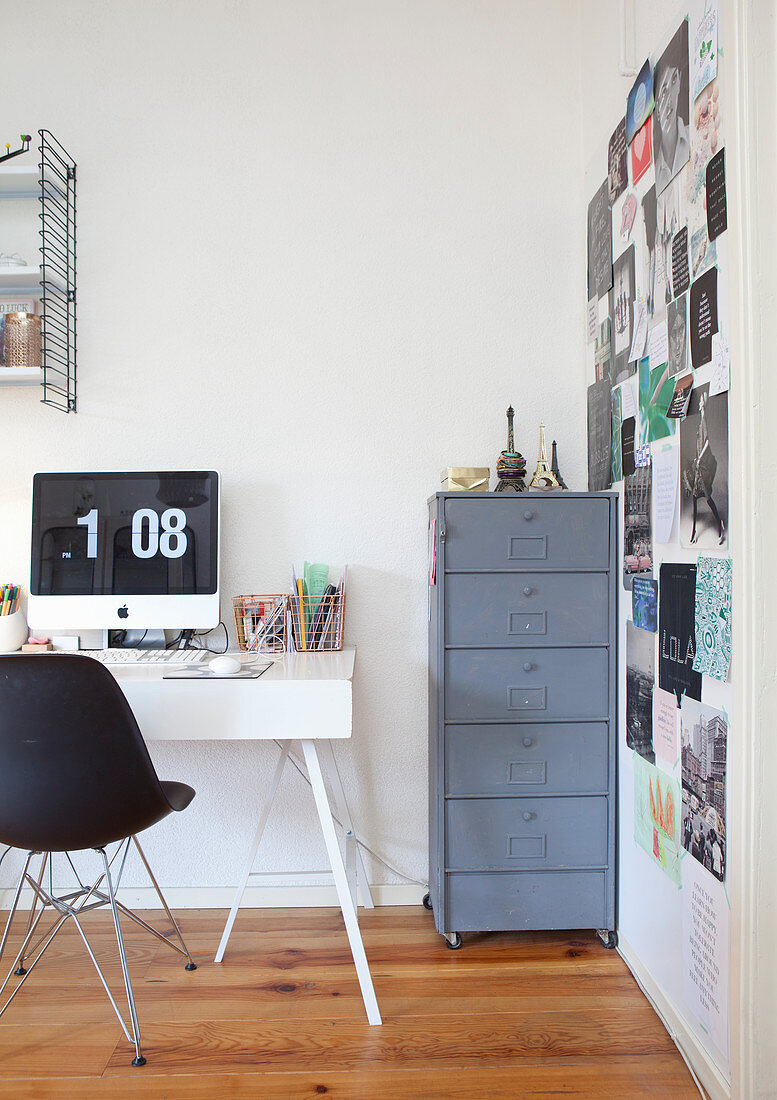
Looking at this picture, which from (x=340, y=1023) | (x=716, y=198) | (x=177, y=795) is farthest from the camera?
(x=177, y=795)

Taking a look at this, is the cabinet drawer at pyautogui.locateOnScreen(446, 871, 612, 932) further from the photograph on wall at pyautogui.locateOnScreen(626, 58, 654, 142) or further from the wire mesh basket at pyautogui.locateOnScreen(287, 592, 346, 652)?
the photograph on wall at pyautogui.locateOnScreen(626, 58, 654, 142)

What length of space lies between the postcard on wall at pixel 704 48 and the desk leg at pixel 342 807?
6.26ft

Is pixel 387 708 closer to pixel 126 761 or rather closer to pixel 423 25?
pixel 126 761

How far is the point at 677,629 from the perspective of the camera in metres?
1.66

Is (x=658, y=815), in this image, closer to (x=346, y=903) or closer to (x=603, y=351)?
(x=346, y=903)

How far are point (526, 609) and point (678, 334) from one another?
788 millimetres

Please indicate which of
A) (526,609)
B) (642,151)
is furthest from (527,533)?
(642,151)

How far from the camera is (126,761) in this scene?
1599 millimetres

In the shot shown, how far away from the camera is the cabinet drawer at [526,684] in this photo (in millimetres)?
2033

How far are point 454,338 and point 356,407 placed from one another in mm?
378

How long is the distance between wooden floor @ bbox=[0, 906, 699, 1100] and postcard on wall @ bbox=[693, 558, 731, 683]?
854mm

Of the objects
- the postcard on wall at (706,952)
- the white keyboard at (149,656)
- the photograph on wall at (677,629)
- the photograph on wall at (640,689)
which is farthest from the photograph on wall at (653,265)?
the white keyboard at (149,656)

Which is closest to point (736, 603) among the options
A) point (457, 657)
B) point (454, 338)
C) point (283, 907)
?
point (457, 657)

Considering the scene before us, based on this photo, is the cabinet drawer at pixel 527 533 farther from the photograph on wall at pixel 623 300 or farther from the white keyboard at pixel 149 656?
the white keyboard at pixel 149 656
